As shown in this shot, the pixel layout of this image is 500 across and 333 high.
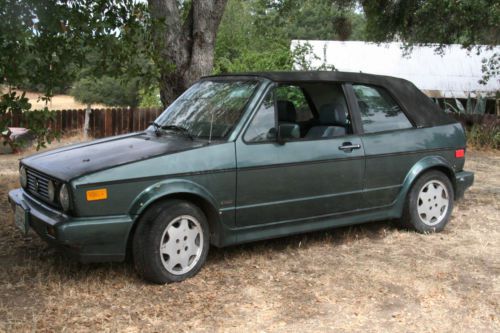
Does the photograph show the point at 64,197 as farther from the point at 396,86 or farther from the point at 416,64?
the point at 416,64

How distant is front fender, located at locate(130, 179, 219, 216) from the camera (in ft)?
13.6

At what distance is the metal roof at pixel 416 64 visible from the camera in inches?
760

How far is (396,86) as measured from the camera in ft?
19.3

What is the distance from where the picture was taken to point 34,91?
180 inches

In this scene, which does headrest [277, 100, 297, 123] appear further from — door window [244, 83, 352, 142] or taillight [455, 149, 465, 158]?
taillight [455, 149, 465, 158]

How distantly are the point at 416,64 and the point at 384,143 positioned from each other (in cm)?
1536

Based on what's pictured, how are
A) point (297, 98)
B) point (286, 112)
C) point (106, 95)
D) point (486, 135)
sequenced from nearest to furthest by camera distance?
point (286, 112) < point (297, 98) < point (486, 135) < point (106, 95)

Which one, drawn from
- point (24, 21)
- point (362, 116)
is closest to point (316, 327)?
point (362, 116)

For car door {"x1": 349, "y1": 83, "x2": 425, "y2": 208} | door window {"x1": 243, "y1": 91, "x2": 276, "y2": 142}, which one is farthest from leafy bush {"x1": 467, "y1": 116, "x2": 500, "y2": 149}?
door window {"x1": 243, "y1": 91, "x2": 276, "y2": 142}

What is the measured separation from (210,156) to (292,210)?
93cm

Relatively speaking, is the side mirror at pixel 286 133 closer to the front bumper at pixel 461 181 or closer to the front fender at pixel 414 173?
the front fender at pixel 414 173

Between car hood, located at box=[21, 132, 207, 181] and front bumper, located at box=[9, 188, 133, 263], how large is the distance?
0.32 metres

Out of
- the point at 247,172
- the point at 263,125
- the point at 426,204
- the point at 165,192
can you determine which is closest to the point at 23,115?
the point at 165,192

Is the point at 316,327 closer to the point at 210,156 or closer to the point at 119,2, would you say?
the point at 210,156
